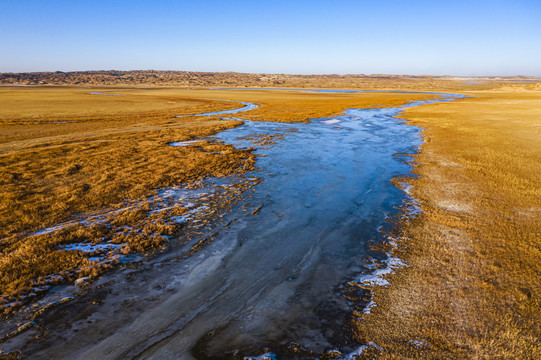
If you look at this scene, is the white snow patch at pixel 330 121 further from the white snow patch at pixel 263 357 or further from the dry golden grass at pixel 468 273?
the white snow patch at pixel 263 357

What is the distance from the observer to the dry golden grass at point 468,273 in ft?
17.0

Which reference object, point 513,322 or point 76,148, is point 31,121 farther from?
point 513,322

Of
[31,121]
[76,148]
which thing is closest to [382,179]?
[76,148]

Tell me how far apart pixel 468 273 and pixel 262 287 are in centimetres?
498

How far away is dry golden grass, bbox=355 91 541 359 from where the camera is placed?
518 cm

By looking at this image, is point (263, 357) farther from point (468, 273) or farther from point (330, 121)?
point (330, 121)

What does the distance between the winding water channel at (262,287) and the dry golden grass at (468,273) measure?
2.69 ft

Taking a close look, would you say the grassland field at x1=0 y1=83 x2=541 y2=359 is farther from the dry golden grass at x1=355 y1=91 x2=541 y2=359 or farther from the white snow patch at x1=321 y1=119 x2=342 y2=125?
the white snow patch at x1=321 y1=119 x2=342 y2=125

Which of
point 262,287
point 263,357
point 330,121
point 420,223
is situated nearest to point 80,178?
point 262,287

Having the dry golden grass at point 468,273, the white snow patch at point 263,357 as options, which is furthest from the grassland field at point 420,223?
the white snow patch at point 263,357

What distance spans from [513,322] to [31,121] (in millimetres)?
40595

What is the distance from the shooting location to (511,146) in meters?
19.8

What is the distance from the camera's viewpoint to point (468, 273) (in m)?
7.04

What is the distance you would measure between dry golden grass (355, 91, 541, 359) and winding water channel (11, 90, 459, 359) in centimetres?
82
